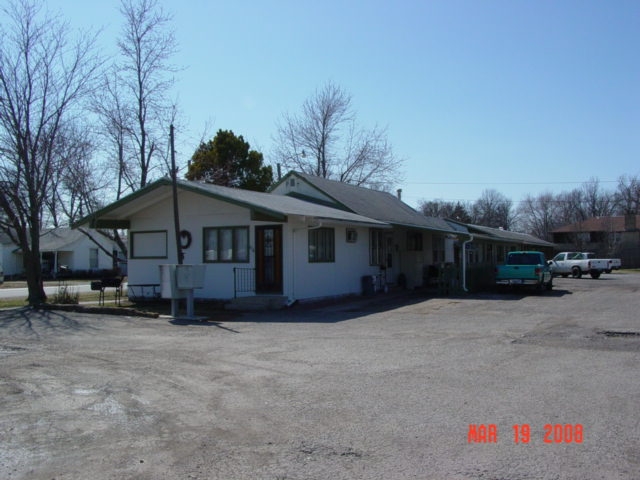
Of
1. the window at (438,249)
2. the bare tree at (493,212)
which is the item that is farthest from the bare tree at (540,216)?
the window at (438,249)

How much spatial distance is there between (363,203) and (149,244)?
9.13m

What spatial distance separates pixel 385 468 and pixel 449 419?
149 centimetres

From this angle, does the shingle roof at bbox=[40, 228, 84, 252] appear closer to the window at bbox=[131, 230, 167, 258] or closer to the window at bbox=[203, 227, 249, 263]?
the window at bbox=[131, 230, 167, 258]

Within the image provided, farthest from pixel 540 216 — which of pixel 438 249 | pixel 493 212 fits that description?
pixel 438 249

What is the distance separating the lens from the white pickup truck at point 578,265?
38469 millimetres

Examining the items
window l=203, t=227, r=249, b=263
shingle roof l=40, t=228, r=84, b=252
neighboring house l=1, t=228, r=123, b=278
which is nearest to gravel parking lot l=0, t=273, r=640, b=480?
window l=203, t=227, r=249, b=263

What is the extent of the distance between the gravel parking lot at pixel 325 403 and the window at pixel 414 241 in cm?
1361

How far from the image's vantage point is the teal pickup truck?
23531 millimetres

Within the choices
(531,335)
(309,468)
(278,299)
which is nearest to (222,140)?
(278,299)

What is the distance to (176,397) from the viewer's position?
7129mm

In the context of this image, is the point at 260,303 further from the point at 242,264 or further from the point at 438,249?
the point at 438,249

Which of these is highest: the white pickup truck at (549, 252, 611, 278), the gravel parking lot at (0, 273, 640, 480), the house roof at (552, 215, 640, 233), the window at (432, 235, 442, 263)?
the house roof at (552, 215, 640, 233)

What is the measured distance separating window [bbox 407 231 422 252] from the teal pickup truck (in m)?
3.73

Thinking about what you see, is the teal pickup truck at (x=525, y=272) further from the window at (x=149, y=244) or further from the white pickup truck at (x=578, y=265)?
the white pickup truck at (x=578, y=265)
